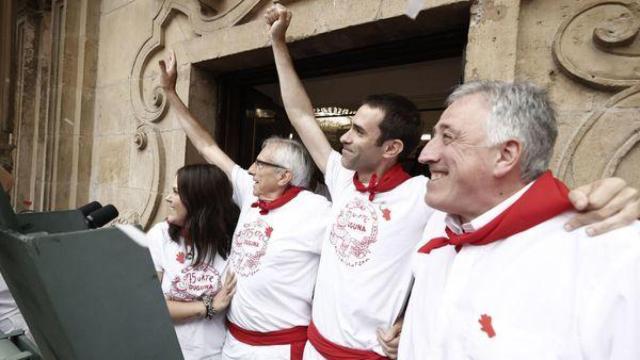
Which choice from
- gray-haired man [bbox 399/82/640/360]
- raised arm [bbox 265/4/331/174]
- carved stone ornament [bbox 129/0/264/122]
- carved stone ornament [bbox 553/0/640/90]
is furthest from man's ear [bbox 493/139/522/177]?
carved stone ornament [bbox 129/0/264/122]

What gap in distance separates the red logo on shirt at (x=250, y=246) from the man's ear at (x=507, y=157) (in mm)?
1100

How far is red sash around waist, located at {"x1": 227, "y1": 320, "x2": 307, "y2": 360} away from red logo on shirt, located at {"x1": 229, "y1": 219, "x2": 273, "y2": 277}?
0.29 metres

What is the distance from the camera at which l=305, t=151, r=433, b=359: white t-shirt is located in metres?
1.41

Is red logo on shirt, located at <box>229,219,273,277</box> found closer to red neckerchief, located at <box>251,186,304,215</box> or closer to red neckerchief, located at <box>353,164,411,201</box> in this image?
red neckerchief, located at <box>251,186,304,215</box>

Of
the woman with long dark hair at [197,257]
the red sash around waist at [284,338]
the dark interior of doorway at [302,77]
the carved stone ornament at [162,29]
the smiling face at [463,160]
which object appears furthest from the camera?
the carved stone ornament at [162,29]

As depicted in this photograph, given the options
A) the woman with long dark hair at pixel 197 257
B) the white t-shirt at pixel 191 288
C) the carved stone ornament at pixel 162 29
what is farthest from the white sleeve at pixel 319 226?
the carved stone ornament at pixel 162 29

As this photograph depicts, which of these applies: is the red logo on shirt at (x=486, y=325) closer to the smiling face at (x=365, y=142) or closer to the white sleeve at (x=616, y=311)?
the white sleeve at (x=616, y=311)

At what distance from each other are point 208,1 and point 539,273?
284cm

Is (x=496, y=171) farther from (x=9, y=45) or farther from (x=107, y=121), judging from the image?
(x=107, y=121)

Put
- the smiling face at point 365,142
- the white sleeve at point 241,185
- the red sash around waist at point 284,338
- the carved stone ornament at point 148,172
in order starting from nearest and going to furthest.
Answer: the smiling face at point 365,142 → the red sash around waist at point 284,338 → the white sleeve at point 241,185 → the carved stone ornament at point 148,172

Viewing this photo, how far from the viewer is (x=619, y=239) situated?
32.0 inches

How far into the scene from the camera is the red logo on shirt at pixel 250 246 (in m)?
1.73

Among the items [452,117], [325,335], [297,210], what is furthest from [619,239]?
[297,210]

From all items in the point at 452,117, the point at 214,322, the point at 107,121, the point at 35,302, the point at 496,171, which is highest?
the point at 107,121
